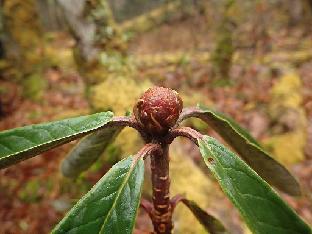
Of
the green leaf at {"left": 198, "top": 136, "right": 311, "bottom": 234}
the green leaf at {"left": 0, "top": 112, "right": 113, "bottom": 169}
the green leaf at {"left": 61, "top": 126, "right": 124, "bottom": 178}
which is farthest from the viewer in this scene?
the green leaf at {"left": 61, "top": 126, "right": 124, "bottom": 178}

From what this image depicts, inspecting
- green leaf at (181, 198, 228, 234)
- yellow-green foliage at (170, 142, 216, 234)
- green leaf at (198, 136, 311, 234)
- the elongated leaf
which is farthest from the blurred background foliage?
green leaf at (198, 136, 311, 234)

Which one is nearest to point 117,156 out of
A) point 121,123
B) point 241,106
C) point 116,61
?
point 116,61

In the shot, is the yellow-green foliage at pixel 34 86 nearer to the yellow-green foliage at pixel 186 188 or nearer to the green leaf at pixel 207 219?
the yellow-green foliage at pixel 186 188

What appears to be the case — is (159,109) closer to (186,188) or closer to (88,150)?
(88,150)

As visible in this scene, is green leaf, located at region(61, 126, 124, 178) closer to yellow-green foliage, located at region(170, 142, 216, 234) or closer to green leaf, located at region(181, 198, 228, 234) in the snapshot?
green leaf, located at region(181, 198, 228, 234)

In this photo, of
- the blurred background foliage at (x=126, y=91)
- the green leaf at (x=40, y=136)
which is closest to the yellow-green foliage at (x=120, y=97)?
the blurred background foliage at (x=126, y=91)
